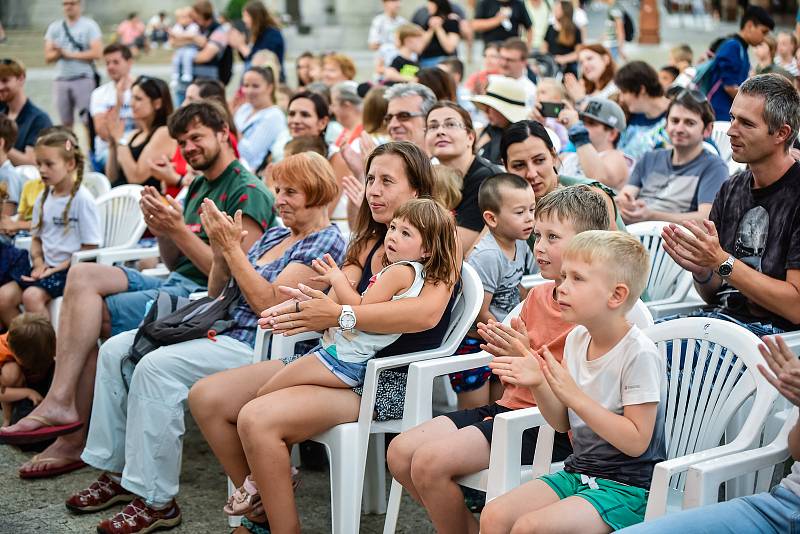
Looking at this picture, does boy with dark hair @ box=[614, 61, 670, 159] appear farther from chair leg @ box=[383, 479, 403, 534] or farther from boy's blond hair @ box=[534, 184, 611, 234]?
chair leg @ box=[383, 479, 403, 534]

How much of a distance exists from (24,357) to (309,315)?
1.98m

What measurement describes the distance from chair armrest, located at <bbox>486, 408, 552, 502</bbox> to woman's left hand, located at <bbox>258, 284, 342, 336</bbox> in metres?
0.69

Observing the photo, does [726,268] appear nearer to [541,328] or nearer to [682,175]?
[541,328]

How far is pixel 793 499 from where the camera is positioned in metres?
2.42

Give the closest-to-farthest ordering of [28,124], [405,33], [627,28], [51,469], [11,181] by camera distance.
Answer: [51,469] < [11,181] < [28,124] < [405,33] < [627,28]

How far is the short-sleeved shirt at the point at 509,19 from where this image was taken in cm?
1114

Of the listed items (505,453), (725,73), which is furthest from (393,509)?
(725,73)

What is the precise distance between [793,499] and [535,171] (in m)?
1.85

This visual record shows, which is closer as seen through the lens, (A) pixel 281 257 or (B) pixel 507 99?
(A) pixel 281 257

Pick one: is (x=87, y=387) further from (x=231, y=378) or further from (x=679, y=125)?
(x=679, y=125)

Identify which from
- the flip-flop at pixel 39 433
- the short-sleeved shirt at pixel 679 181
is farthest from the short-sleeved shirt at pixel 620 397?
the flip-flop at pixel 39 433

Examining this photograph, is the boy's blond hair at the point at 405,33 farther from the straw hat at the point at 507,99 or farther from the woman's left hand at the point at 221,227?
the woman's left hand at the point at 221,227

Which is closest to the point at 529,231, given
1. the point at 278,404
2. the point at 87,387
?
the point at 278,404

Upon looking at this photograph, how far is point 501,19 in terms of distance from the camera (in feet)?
36.4
